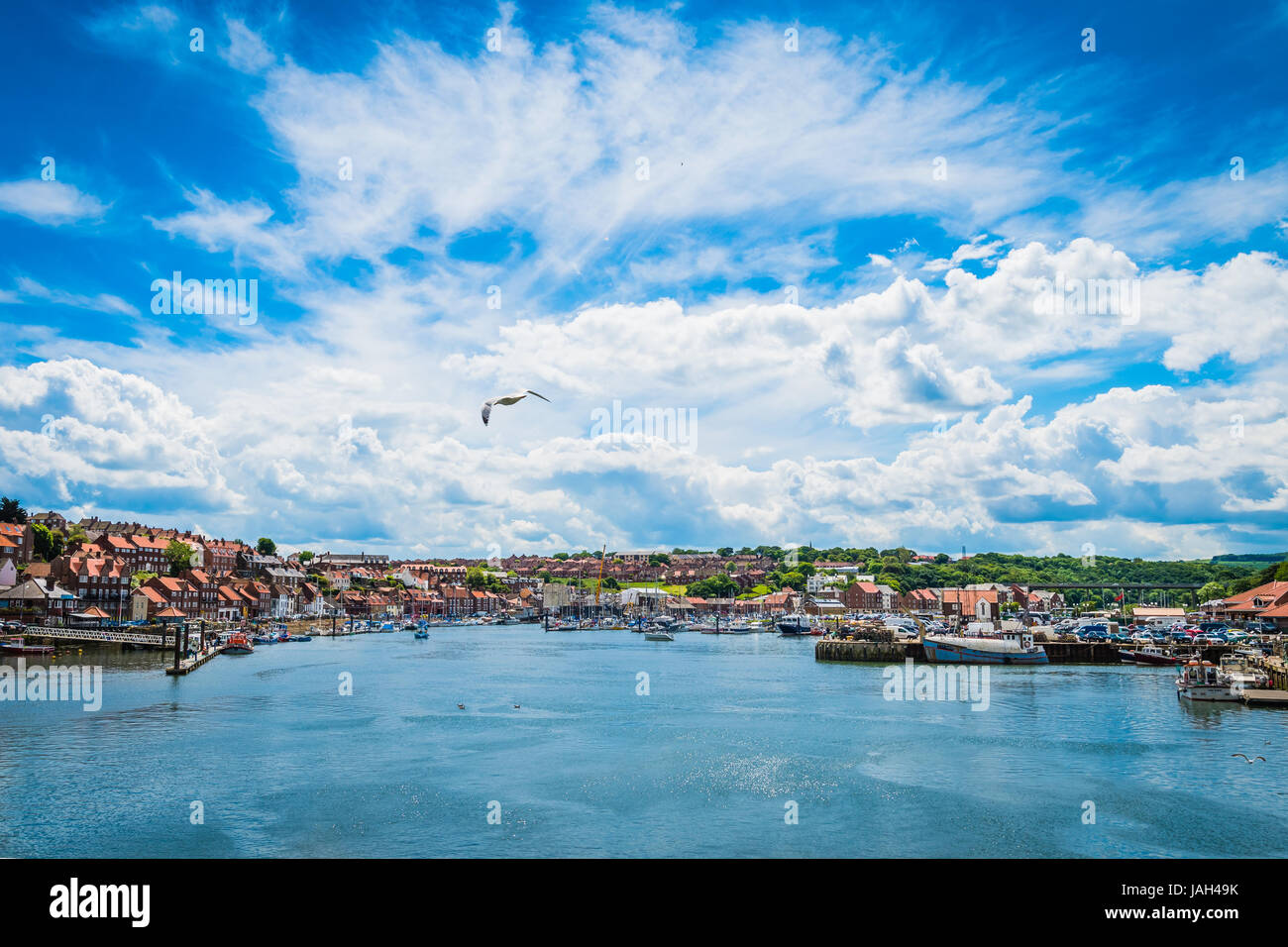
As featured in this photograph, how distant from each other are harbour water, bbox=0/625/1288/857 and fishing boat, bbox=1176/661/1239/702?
2.52 ft

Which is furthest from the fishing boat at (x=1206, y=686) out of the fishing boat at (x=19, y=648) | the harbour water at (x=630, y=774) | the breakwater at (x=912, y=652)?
the fishing boat at (x=19, y=648)

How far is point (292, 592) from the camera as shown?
122 meters

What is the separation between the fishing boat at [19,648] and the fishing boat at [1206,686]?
217 feet

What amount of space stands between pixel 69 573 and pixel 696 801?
84359 mm

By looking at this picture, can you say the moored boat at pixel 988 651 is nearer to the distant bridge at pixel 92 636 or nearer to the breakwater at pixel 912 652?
the breakwater at pixel 912 652

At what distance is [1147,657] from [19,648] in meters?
76.9

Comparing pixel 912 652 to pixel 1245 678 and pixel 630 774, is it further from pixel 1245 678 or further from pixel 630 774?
pixel 630 774

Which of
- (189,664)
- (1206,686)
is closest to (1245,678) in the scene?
(1206,686)

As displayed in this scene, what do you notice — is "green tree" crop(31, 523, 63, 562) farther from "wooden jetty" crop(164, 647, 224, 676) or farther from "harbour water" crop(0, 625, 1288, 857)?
"harbour water" crop(0, 625, 1288, 857)

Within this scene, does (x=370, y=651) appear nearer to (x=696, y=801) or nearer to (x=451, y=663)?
(x=451, y=663)

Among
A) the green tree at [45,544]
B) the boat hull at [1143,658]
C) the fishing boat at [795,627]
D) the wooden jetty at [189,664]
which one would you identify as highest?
the green tree at [45,544]

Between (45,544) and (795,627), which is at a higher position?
(45,544)

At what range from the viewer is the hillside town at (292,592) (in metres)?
82.8
